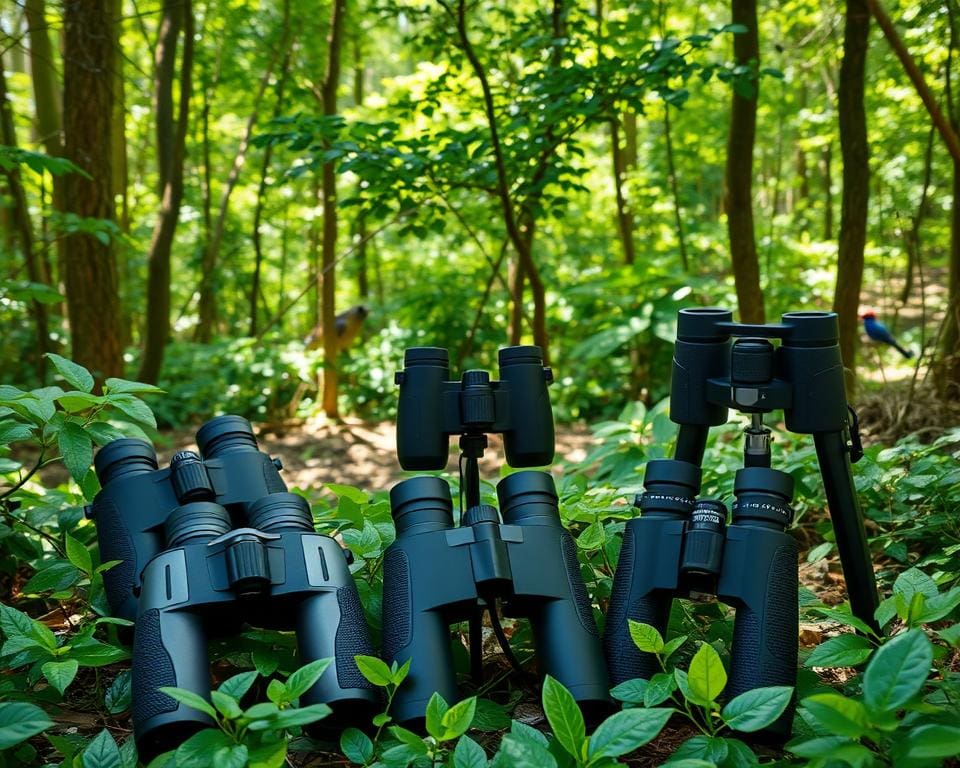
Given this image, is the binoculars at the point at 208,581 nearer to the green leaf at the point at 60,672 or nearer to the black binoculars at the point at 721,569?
the green leaf at the point at 60,672

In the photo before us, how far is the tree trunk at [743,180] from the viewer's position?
5633 mm

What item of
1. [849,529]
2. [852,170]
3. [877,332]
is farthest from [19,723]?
[877,332]

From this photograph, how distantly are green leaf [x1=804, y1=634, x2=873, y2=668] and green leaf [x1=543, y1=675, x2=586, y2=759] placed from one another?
18.9 inches

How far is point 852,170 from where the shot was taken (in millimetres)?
4992

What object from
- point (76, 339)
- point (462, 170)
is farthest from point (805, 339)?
point (76, 339)

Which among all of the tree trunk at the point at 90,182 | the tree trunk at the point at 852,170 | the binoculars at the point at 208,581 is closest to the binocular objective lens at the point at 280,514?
the binoculars at the point at 208,581

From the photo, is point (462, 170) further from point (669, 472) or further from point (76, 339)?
point (669, 472)

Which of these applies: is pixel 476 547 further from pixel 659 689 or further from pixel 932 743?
pixel 932 743

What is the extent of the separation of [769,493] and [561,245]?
11.2 m

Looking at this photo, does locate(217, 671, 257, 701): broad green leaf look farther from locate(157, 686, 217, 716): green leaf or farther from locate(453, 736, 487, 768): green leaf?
locate(453, 736, 487, 768): green leaf

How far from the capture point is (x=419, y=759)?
152 centimetres

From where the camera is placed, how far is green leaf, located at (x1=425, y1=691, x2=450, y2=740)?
1.46 meters

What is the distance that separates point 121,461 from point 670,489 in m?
1.37

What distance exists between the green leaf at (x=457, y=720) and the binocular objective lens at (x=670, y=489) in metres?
0.62
